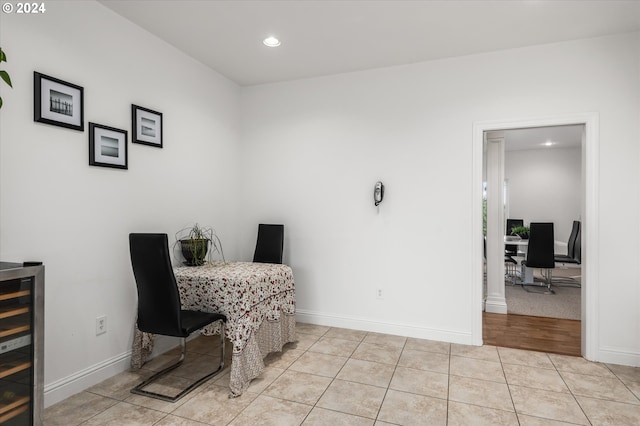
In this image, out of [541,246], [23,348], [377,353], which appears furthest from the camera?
[541,246]

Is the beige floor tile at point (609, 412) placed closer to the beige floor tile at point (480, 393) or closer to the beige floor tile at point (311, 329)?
the beige floor tile at point (480, 393)

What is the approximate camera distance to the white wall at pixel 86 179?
223 cm

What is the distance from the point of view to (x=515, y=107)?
3.41 metres

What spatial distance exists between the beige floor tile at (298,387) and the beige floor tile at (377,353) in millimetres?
542

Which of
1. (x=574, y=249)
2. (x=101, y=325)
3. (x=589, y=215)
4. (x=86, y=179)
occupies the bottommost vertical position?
(x=101, y=325)

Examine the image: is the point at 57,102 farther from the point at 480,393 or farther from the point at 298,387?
the point at 480,393

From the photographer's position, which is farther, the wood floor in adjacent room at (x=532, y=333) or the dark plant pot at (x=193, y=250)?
the wood floor in adjacent room at (x=532, y=333)

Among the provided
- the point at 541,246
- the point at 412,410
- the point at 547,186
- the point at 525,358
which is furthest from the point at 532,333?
the point at 547,186

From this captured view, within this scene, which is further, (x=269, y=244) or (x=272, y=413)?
(x=269, y=244)

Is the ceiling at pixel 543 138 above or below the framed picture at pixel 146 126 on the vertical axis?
above

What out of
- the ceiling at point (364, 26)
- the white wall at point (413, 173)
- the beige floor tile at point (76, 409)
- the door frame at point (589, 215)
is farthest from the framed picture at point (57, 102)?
the door frame at point (589, 215)

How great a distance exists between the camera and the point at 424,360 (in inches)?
125

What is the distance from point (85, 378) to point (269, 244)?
196 cm

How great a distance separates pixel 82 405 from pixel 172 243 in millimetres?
1401
